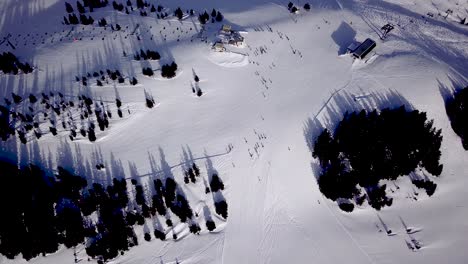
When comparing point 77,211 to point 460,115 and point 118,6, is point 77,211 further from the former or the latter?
point 460,115

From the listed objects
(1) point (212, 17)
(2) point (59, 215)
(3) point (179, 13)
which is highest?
(3) point (179, 13)

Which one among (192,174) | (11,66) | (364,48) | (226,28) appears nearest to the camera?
(192,174)

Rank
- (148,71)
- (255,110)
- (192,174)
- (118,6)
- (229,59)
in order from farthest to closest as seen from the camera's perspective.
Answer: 1. (118,6)
2. (229,59)
3. (148,71)
4. (255,110)
5. (192,174)

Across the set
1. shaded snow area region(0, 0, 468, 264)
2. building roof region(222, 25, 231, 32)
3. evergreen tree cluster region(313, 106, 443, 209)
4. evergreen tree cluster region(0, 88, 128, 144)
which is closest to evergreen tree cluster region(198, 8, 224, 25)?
shaded snow area region(0, 0, 468, 264)

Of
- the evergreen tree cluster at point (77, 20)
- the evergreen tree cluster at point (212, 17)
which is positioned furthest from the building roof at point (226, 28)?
the evergreen tree cluster at point (77, 20)

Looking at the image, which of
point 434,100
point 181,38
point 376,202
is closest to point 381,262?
point 376,202

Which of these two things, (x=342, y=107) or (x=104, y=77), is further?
(x=104, y=77)

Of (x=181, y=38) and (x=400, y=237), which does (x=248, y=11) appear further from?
(x=400, y=237)

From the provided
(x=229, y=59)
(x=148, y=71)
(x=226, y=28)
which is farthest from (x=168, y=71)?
(x=226, y=28)
